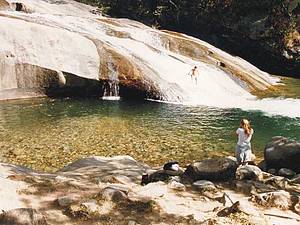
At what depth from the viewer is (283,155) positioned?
15070 millimetres

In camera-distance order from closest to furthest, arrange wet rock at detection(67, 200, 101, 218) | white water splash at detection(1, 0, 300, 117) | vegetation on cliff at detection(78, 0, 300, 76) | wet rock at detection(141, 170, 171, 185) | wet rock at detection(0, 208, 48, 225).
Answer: wet rock at detection(0, 208, 48, 225), wet rock at detection(67, 200, 101, 218), wet rock at detection(141, 170, 171, 185), white water splash at detection(1, 0, 300, 117), vegetation on cliff at detection(78, 0, 300, 76)

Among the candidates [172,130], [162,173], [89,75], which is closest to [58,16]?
[89,75]

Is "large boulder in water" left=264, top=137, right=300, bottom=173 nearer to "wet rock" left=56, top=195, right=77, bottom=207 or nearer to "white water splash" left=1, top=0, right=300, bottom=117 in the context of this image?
"wet rock" left=56, top=195, right=77, bottom=207

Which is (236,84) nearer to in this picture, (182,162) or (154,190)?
(182,162)

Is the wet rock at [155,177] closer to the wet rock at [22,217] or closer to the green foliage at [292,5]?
the wet rock at [22,217]

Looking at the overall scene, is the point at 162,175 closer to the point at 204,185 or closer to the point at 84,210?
the point at 204,185

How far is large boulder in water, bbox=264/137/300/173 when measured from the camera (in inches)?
583

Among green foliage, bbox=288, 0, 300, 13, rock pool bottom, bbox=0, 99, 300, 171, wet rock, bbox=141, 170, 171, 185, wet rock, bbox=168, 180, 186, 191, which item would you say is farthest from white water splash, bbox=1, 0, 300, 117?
green foliage, bbox=288, 0, 300, 13

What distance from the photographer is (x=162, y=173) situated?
12.0m

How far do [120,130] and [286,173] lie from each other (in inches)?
373

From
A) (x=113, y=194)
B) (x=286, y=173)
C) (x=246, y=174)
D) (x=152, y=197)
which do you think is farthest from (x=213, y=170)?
(x=286, y=173)

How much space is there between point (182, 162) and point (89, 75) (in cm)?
1495

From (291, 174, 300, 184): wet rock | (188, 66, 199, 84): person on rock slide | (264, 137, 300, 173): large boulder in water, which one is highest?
(188, 66, 199, 84): person on rock slide

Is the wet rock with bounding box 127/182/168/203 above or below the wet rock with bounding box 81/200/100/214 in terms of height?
below
